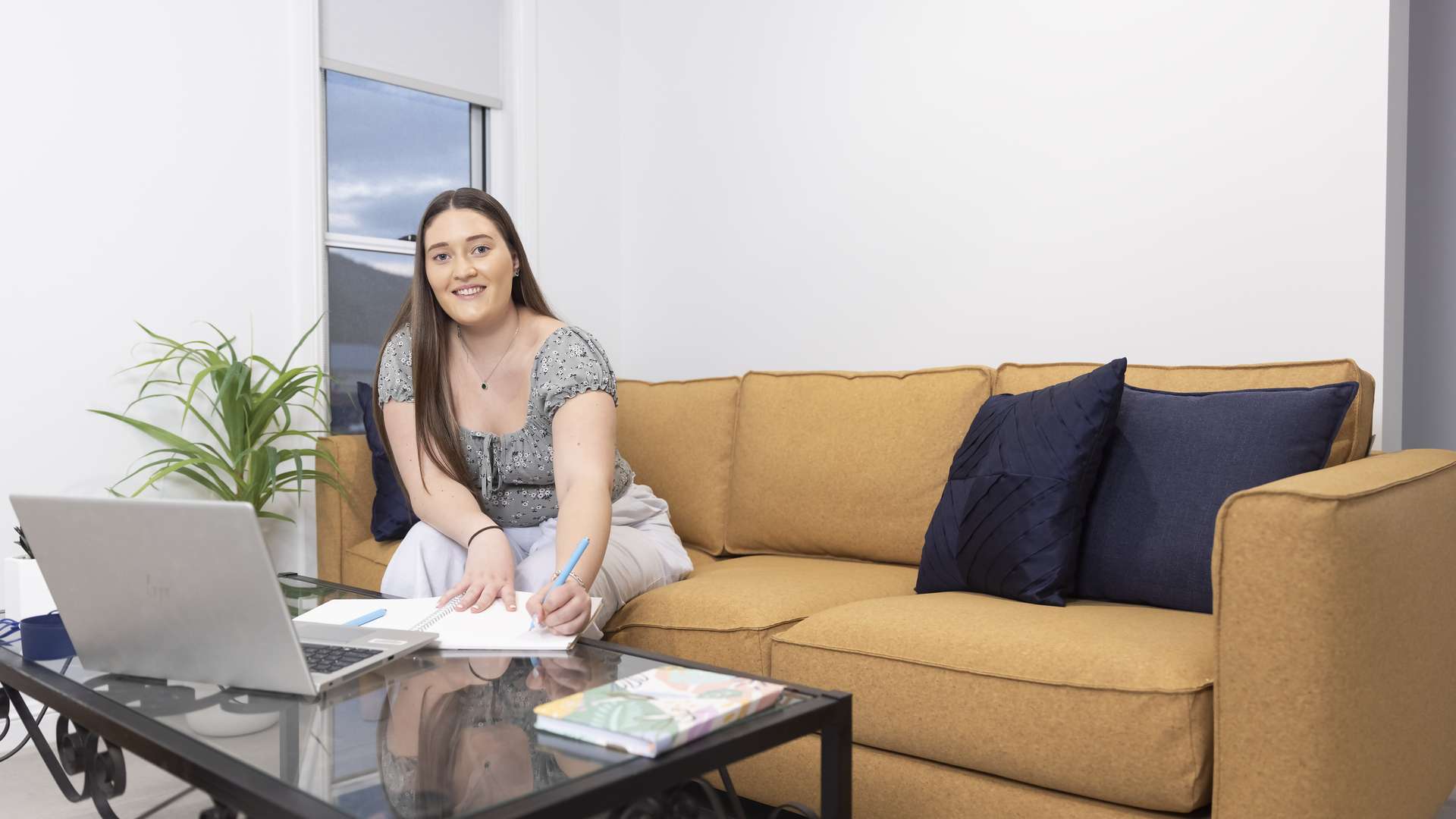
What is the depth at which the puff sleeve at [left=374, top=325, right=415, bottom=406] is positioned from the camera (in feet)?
6.54

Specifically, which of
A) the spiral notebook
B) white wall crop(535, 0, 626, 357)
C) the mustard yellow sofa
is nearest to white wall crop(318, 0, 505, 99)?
white wall crop(535, 0, 626, 357)

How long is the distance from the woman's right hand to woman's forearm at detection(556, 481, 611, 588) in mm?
101

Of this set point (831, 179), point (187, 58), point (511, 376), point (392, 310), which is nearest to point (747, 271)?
point (831, 179)

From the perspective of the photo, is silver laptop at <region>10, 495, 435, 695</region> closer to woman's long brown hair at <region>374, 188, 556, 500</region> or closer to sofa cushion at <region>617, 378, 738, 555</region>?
woman's long brown hair at <region>374, 188, 556, 500</region>

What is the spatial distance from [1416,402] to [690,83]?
2191 mm

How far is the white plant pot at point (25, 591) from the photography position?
154cm

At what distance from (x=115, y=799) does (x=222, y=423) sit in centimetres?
108

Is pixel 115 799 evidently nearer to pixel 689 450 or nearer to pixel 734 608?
pixel 734 608

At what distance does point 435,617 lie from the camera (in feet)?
4.65

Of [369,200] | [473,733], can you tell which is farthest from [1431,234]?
[369,200]

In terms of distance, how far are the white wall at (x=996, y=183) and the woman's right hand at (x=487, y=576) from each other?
1397 millimetres

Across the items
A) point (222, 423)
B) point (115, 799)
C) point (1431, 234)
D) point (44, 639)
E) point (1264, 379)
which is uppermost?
point (1431, 234)

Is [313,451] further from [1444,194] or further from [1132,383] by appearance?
[1444,194]

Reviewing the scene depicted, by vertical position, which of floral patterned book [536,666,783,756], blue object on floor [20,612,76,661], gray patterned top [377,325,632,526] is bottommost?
blue object on floor [20,612,76,661]
